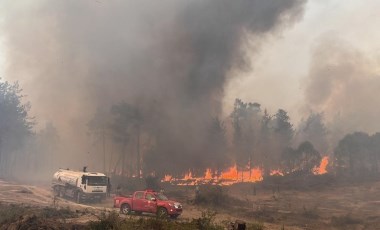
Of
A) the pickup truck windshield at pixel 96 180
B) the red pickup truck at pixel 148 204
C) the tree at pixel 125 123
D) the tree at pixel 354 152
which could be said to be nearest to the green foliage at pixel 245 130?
the tree at pixel 354 152

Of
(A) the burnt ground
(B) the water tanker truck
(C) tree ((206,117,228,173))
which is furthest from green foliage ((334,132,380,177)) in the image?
(B) the water tanker truck


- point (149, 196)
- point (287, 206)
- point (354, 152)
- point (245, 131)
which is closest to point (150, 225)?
point (149, 196)

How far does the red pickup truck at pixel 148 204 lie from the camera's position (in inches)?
900

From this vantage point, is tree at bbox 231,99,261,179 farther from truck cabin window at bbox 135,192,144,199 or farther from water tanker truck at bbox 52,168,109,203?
truck cabin window at bbox 135,192,144,199

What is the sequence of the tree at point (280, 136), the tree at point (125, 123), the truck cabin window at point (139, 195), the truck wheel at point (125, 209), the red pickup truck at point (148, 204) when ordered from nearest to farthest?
the red pickup truck at point (148, 204), the truck cabin window at point (139, 195), the truck wheel at point (125, 209), the tree at point (125, 123), the tree at point (280, 136)

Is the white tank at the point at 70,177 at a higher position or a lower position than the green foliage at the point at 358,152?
lower

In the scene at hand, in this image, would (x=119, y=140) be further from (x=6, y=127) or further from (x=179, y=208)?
(x=179, y=208)

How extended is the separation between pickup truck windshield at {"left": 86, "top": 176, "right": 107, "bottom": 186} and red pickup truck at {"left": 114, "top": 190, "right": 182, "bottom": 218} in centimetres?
827

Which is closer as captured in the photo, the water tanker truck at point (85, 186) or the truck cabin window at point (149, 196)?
the truck cabin window at point (149, 196)

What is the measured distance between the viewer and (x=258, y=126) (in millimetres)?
82000

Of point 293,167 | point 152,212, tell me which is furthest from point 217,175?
point 152,212

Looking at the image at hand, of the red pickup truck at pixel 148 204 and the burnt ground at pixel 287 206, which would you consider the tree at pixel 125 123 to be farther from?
the red pickup truck at pixel 148 204

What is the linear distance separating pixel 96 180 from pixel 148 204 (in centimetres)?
1143

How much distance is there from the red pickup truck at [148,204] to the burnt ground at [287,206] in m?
0.97
